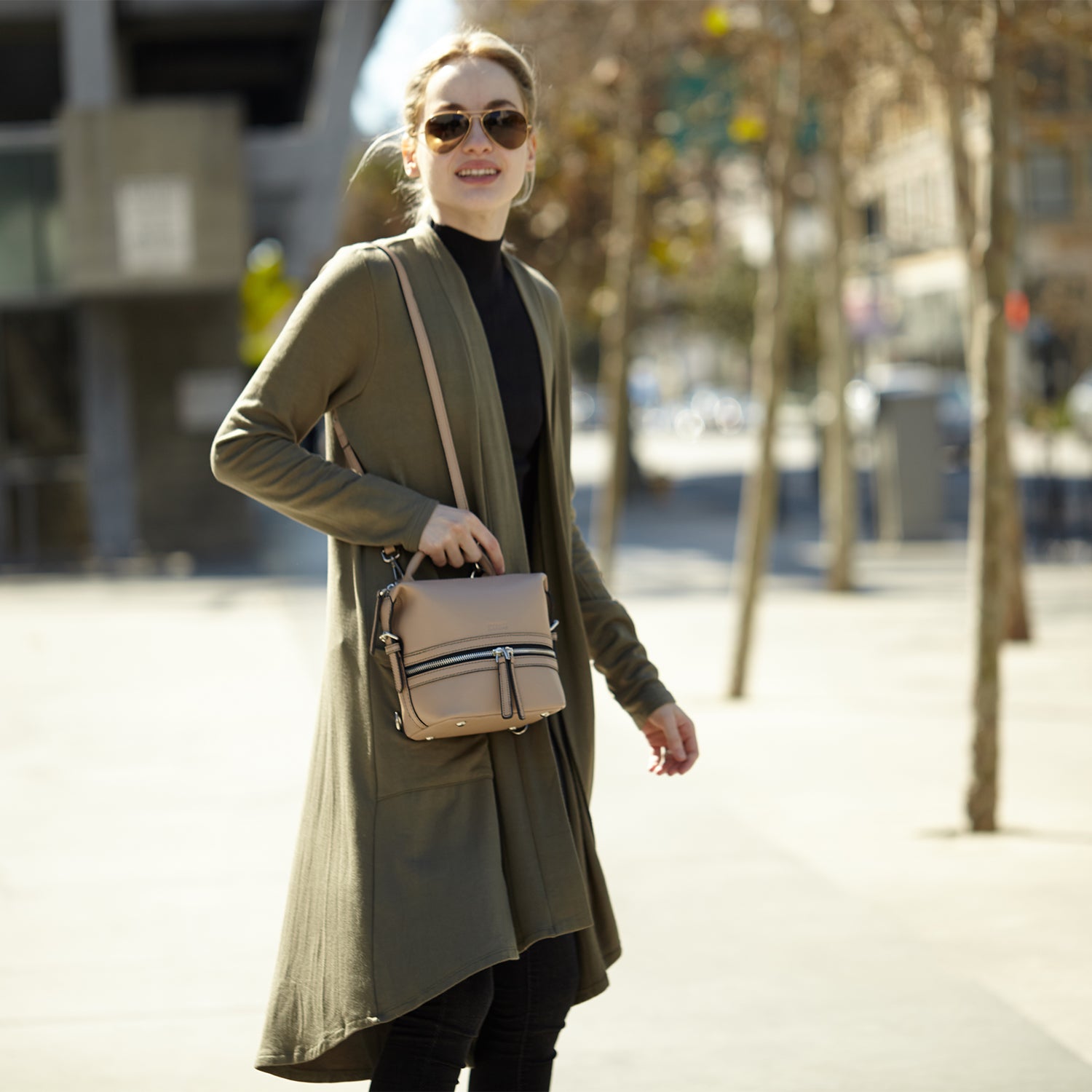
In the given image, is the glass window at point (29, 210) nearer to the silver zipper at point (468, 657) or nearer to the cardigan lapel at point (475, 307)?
the cardigan lapel at point (475, 307)

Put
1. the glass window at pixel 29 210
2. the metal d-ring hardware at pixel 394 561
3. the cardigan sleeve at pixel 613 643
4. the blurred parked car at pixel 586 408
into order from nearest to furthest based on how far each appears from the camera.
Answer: the metal d-ring hardware at pixel 394 561 → the cardigan sleeve at pixel 613 643 → the glass window at pixel 29 210 → the blurred parked car at pixel 586 408

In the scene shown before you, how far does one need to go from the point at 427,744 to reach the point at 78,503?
62.6 ft

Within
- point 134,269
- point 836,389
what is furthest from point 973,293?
point 134,269

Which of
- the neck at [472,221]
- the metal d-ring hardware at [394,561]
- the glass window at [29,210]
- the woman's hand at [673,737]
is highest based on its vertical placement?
the glass window at [29,210]

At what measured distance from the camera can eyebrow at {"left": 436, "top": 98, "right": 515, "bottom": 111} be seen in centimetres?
282

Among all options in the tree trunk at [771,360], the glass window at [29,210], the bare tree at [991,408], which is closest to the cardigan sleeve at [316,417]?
the bare tree at [991,408]

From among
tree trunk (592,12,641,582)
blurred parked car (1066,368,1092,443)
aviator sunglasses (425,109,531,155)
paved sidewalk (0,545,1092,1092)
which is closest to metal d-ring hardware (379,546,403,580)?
aviator sunglasses (425,109,531,155)

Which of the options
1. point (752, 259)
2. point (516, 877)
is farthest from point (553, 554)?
point (752, 259)

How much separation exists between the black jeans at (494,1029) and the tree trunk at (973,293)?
5.22 meters

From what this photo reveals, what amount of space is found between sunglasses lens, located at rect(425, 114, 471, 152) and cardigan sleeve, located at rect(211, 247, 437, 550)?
241mm

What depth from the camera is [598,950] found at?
2865mm

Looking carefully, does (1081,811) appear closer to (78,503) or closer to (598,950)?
Answer: (598,950)

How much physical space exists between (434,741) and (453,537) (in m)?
0.30

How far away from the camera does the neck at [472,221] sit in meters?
2.85
